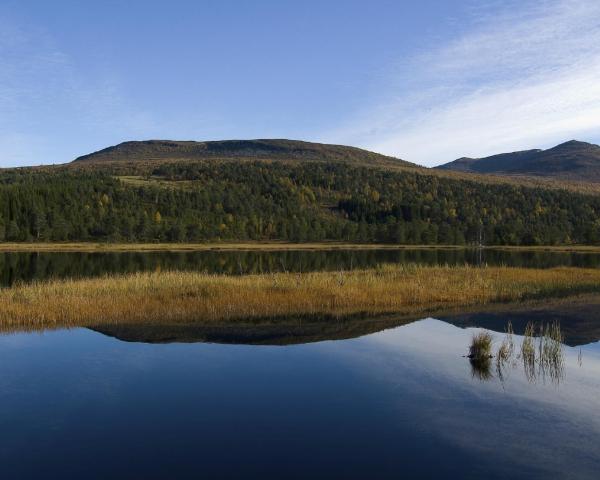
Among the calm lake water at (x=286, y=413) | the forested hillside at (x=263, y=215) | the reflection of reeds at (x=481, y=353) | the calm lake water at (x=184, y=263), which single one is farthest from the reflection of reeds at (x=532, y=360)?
the forested hillside at (x=263, y=215)

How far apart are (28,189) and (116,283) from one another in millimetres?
119494

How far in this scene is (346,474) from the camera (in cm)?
1154

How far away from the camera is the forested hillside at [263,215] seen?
13112 centimetres

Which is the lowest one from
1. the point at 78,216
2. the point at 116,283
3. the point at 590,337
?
the point at 590,337

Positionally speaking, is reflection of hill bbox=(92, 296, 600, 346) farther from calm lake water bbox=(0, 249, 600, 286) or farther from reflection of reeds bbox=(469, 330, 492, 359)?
calm lake water bbox=(0, 249, 600, 286)

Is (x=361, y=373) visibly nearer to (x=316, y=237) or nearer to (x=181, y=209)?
(x=316, y=237)

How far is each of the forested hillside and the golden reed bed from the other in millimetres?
96516

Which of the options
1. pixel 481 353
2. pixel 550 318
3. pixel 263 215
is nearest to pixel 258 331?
pixel 481 353

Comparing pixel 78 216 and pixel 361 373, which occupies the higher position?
pixel 78 216

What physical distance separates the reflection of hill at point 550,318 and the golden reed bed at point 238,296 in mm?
2912

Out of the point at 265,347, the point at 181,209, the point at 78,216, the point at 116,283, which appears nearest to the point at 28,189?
the point at 78,216

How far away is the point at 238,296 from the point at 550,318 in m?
18.0

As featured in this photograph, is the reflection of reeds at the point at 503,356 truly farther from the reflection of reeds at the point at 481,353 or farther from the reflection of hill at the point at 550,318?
the reflection of hill at the point at 550,318

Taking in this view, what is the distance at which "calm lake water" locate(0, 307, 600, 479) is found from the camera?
12.0 meters
